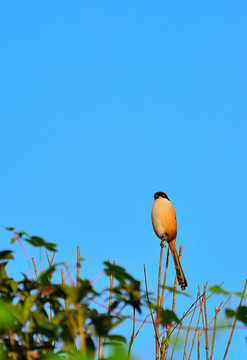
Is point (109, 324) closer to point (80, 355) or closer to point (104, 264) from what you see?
point (104, 264)

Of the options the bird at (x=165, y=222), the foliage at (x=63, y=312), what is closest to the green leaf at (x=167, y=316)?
the foliage at (x=63, y=312)

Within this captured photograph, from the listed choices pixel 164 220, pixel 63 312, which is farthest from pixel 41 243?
pixel 164 220

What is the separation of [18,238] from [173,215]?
4.29 metres

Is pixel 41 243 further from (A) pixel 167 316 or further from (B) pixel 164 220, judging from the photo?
(B) pixel 164 220

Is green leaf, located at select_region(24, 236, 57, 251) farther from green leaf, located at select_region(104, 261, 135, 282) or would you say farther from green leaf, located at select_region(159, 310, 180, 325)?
green leaf, located at select_region(159, 310, 180, 325)

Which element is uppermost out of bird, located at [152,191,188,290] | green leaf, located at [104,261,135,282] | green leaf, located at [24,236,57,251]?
bird, located at [152,191,188,290]

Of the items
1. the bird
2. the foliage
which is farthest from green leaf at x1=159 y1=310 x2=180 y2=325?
the bird

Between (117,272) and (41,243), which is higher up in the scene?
(41,243)

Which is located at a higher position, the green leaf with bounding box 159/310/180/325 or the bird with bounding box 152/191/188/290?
the bird with bounding box 152/191/188/290

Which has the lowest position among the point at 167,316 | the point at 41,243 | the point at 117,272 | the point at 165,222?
the point at 167,316

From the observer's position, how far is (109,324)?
187 centimetres

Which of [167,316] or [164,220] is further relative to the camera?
[164,220]

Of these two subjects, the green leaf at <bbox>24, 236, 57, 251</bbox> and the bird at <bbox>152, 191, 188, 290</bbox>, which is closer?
the green leaf at <bbox>24, 236, 57, 251</bbox>

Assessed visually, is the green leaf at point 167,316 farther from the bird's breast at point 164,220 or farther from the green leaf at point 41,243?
the bird's breast at point 164,220
